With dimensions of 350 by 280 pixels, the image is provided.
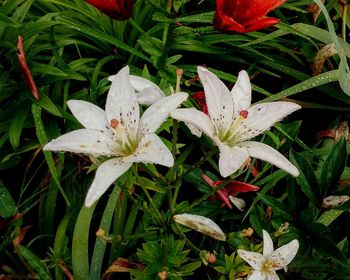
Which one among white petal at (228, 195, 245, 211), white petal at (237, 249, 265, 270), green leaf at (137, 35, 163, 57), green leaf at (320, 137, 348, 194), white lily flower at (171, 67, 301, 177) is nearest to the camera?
white lily flower at (171, 67, 301, 177)

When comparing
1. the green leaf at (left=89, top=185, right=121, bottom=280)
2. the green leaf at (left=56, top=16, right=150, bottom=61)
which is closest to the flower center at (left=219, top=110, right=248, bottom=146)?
the green leaf at (left=89, top=185, right=121, bottom=280)

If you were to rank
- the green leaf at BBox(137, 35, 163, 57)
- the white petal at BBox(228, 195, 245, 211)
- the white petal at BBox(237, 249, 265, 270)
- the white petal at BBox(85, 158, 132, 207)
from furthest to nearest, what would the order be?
1. the green leaf at BBox(137, 35, 163, 57)
2. the white petal at BBox(228, 195, 245, 211)
3. the white petal at BBox(237, 249, 265, 270)
4. the white petal at BBox(85, 158, 132, 207)

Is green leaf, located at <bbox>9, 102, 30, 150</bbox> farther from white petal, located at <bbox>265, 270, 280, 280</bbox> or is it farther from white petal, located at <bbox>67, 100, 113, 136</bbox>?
white petal, located at <bbox>265, 270, 280, 280</bbox>

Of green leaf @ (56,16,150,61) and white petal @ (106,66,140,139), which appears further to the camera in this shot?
green leaf @ (56,16,150,61)

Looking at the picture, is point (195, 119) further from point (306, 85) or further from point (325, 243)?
point (306, 85)

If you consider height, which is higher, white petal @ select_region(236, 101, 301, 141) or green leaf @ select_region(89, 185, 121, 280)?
white petal @ select_region(236, 101, 301, 141)

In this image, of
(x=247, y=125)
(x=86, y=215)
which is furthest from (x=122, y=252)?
(x=247, y=125)
